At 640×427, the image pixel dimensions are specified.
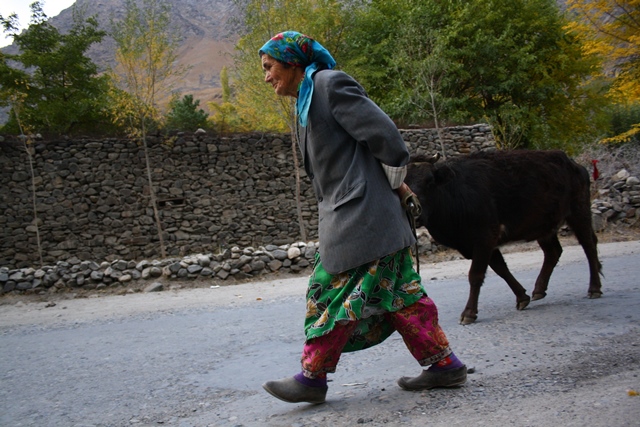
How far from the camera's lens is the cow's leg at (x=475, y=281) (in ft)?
17.5

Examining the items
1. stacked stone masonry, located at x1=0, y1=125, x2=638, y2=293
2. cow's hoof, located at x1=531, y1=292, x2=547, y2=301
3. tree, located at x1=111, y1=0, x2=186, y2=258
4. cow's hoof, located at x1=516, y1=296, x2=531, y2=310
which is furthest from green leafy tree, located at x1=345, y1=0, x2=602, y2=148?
cow's hoof, located at x1=516, y1=296, x2=531, y2=310

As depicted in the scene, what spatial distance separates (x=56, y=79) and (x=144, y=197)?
12.1 metres

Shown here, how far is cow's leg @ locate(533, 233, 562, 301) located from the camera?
6.23 meters

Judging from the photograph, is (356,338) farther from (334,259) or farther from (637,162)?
(637,162)

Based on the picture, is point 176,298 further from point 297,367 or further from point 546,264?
point 546,264

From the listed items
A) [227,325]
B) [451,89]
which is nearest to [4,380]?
[227,325]

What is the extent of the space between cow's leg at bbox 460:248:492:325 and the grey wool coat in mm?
2282

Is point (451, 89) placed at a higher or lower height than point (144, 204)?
higher

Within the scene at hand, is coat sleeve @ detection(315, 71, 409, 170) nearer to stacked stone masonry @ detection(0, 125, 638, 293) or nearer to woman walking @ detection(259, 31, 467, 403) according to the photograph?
woman walking @ detection(259, 31, 467, 403)

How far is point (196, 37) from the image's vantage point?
171000mm

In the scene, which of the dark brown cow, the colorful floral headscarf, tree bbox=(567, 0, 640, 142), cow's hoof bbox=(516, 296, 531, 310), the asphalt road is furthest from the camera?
tree bbox=(567, 0, 640, 142)

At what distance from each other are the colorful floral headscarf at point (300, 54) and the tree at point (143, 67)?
1338 centimetres

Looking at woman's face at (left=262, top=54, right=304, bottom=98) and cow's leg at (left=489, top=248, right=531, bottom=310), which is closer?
woman's face at (left=262, top=54, right=304, bottom=98)

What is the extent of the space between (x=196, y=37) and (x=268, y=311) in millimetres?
175375
